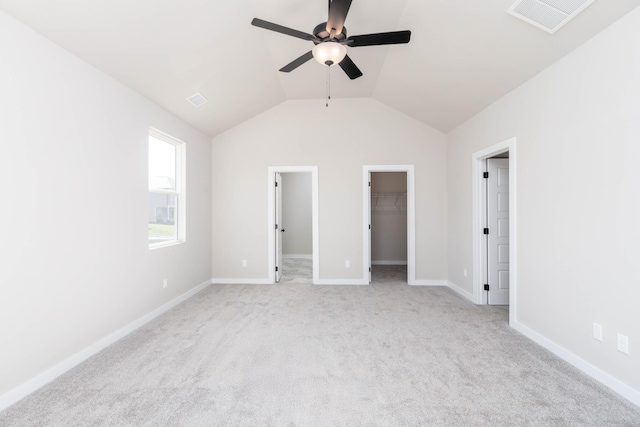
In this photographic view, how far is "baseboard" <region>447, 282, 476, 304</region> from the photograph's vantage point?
407 cm

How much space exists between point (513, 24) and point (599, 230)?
1753mm

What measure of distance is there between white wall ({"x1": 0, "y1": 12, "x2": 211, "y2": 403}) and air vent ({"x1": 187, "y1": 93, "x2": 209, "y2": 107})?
1.57 feet

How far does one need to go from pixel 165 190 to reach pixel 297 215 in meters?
4.42

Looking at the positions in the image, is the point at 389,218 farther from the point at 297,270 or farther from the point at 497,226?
the point at 497,226

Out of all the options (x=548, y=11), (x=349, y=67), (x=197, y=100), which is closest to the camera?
(x=548, y=11)

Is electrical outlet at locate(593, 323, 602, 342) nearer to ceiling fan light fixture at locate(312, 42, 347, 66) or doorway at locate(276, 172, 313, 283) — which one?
ceiling fan light fixture at locate(312, 42, 347, 66)

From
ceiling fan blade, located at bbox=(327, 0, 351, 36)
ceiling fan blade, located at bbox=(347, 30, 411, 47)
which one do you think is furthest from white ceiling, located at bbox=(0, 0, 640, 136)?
ceiling fan blade, located at bbox=(327, 0, 351, 36)

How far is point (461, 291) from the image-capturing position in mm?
4406

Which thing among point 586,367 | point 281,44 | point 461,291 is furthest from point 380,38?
point 461,291

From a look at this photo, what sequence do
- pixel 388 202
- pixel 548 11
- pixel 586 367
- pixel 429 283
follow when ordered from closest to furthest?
pixel 548 11, pixel 586 367, pixel 429 283, pixel 388 202

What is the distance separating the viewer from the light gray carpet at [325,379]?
5.82 ft

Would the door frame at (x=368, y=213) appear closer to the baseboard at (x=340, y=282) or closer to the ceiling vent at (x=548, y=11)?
the baseboard at (x=340, y=282)

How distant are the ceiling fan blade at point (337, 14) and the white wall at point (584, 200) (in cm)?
187

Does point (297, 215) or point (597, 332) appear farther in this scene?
point (297, 215)
